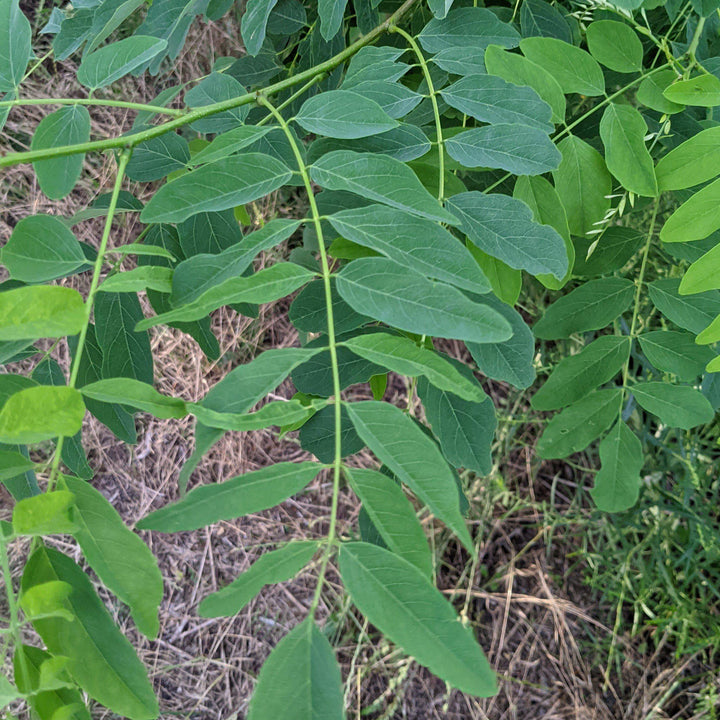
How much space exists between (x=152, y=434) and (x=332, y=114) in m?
1.28

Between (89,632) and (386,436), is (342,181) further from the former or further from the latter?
(89,632)

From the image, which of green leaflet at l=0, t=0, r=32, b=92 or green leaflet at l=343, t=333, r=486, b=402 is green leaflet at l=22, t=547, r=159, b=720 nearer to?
green leaflet at l=343, t=333, r=486, b=402

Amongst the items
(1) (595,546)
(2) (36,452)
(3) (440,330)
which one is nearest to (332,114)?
(3) (440,330)

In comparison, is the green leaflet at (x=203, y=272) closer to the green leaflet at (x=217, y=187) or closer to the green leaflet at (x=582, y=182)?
the green leaflet at (x=217, y=187)

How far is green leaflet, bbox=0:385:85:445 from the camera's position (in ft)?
1.09

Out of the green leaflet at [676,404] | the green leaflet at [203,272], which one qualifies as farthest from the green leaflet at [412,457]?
the green leaflet at [676,404]

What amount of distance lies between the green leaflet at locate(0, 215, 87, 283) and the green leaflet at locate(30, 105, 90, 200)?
0.21 feet

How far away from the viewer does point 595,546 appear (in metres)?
1.37

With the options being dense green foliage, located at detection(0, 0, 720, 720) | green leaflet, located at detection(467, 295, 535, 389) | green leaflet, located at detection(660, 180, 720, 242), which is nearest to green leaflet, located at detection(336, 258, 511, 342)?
dense green foliage, located at detection(0, 0, 720, 720)

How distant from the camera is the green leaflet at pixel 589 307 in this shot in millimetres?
623

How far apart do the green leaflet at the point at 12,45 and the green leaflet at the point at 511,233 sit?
0.94 feet

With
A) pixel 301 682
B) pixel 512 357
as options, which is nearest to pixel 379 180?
pixel 512 357

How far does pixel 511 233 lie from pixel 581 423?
0.24 metres

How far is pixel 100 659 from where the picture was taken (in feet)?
1.15
